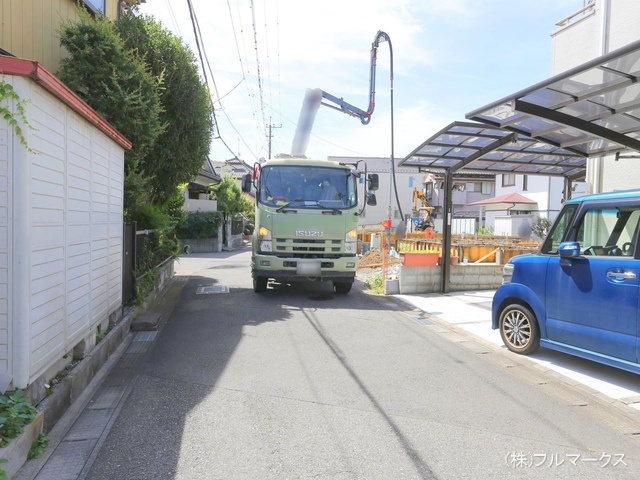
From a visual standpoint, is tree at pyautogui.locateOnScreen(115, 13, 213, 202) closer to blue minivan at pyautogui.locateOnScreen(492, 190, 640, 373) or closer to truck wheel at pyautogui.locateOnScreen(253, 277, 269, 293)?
truck wheel at pyautogui.locateOnScreen(253, 277, 269, 293)

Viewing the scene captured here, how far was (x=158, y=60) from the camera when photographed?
28.6 ft

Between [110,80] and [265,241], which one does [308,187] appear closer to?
[265,241]

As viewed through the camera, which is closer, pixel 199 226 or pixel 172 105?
pixel 172 105

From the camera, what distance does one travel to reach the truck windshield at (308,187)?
29.4ft

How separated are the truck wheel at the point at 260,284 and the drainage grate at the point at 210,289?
756 millimetres

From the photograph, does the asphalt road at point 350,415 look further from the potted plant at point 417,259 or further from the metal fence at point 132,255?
the potted plant at point 417,259

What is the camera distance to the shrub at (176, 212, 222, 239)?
66.7 feet

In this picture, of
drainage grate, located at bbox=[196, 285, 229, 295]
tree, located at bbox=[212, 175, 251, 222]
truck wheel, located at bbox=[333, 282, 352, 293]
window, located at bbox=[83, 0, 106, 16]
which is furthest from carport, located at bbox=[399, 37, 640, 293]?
tree, located at bbox=[212, 175, 251, 222]

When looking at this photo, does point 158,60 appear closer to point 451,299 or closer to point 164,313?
point 164,313

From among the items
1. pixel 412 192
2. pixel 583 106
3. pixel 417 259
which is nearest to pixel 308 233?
pixel 417 259

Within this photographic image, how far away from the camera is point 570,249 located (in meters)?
4.68

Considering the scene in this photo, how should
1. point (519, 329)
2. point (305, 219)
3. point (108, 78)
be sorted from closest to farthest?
point (519, 329), point (108, 78), point (305, 219)

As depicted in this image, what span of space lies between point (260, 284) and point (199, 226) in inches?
466

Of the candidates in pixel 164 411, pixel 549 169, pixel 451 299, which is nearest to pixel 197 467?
pixel 164 411
